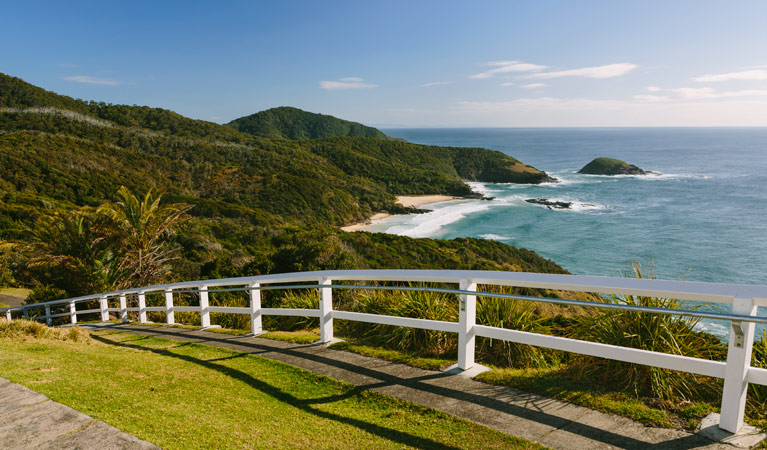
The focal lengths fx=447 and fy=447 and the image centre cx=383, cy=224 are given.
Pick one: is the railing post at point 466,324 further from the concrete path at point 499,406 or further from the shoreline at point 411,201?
the shoreline at point 411,201

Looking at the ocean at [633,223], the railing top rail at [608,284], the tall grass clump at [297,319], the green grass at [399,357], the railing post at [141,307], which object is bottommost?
the ocean at [633,223]

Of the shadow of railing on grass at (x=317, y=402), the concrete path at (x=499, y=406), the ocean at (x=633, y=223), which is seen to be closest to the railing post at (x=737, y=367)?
the concrete path at (x=499, y=406)

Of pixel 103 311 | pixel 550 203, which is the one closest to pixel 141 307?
pixel 103 311

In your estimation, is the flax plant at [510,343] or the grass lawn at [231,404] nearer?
the grass lawn at [231,404]

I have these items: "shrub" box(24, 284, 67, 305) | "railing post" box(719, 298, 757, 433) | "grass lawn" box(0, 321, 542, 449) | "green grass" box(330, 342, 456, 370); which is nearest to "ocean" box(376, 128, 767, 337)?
"green grass" box(330, 342, 456, 370)

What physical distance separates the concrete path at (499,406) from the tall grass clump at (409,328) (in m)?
0.60

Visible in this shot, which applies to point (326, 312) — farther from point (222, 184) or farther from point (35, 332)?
point (222, 184)

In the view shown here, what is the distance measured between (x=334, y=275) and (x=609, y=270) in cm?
4121

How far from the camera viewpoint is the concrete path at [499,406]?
2725 mm

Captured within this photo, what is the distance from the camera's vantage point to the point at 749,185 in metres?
87.2

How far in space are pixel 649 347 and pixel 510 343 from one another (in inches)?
49.3

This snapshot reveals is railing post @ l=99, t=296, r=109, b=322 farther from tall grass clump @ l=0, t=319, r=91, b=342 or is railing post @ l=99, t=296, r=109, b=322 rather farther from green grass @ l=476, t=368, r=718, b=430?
green grass @ l=476, t=368, r=718, b=430

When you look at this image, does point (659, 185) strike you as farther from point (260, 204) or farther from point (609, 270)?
point (260, 204)

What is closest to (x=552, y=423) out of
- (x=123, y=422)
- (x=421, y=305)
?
(x=421, y=305)
